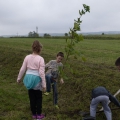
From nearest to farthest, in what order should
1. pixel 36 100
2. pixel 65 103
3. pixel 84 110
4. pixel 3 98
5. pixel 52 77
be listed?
pixel 36 100 < pixel 52 77 < pixel 84 110 < pixel 65 103 < pixel 3 98

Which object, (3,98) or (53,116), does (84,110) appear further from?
(3,98)

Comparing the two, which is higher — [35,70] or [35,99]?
[35,70]

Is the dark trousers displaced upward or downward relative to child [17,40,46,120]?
downward

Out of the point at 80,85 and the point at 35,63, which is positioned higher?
the point at 35,63

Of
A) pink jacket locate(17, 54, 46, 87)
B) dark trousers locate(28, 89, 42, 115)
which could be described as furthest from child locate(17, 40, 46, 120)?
dark trousers locate(28, 89, 42, 115)

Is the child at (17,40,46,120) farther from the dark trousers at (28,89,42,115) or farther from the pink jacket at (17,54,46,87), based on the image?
the dark trousers at (28,89,42,115)

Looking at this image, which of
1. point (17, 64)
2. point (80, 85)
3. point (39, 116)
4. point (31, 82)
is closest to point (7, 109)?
point (39, 116)

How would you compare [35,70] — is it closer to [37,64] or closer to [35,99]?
[37,64]

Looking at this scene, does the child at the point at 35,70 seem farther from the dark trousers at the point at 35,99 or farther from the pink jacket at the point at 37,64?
the dark trousers at the point at 35,99

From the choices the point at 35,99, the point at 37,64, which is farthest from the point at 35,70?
the point at 35,99

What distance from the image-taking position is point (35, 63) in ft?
16.0

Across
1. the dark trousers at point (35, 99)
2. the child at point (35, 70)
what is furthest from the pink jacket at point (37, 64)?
the dark trousers at point (35, 99)

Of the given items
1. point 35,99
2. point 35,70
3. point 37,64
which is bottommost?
point 35,99

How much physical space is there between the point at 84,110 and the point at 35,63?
210 centimetres
